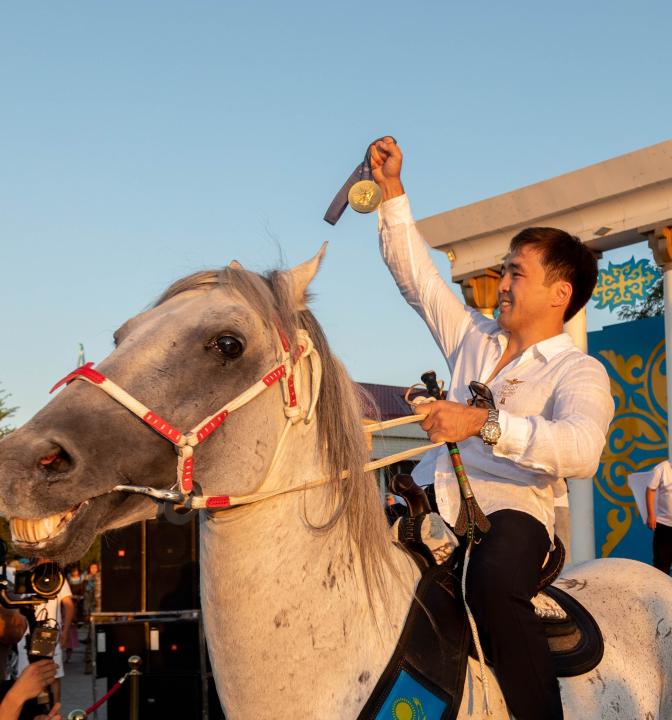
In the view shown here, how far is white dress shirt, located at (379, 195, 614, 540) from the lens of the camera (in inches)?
103

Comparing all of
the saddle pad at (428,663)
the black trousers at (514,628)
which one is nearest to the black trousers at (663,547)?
the black trousers at (514,628)

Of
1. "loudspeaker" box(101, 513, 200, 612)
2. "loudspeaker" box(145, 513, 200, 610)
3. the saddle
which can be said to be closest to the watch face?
the saddle

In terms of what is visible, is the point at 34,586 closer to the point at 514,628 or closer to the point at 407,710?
the point at 407,710

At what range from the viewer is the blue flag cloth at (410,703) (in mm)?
2402

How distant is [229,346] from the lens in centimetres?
242

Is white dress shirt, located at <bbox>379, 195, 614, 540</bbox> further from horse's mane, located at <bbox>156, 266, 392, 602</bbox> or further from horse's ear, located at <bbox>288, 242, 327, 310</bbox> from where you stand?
horse's ear, located at <bbox>288, 242, 327, 310</bbox>

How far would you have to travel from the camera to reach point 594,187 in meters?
11.3

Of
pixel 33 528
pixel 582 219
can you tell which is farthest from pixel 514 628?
pixel 582 219

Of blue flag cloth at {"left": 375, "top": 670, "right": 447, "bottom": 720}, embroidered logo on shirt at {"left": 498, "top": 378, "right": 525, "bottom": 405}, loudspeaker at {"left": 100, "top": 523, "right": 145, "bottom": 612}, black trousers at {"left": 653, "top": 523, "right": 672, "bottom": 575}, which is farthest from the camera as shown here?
loudspeaker at {"left": 100, "top": 523, "right": 145, "bottom": 612}

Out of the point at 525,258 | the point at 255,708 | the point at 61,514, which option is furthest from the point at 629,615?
the point at 61,514

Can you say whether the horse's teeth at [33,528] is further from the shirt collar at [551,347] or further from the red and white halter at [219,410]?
the shirt collar at [551,347]

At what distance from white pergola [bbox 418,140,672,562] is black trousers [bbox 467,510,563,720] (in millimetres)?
8549

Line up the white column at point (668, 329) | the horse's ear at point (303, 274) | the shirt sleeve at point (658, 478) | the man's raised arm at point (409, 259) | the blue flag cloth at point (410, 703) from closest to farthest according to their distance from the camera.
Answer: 1. the blue flag cloth at point (410, 703)
2. the horse's ear at point (303, 274)
3. the man's raised arm at point (409, 259)
4. the shirt sleeve at point (658, 478)
5. the white column at point (668, 329)

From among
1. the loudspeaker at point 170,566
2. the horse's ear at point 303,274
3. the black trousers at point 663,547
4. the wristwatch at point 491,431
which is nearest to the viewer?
the wristwatch at point 491,431
